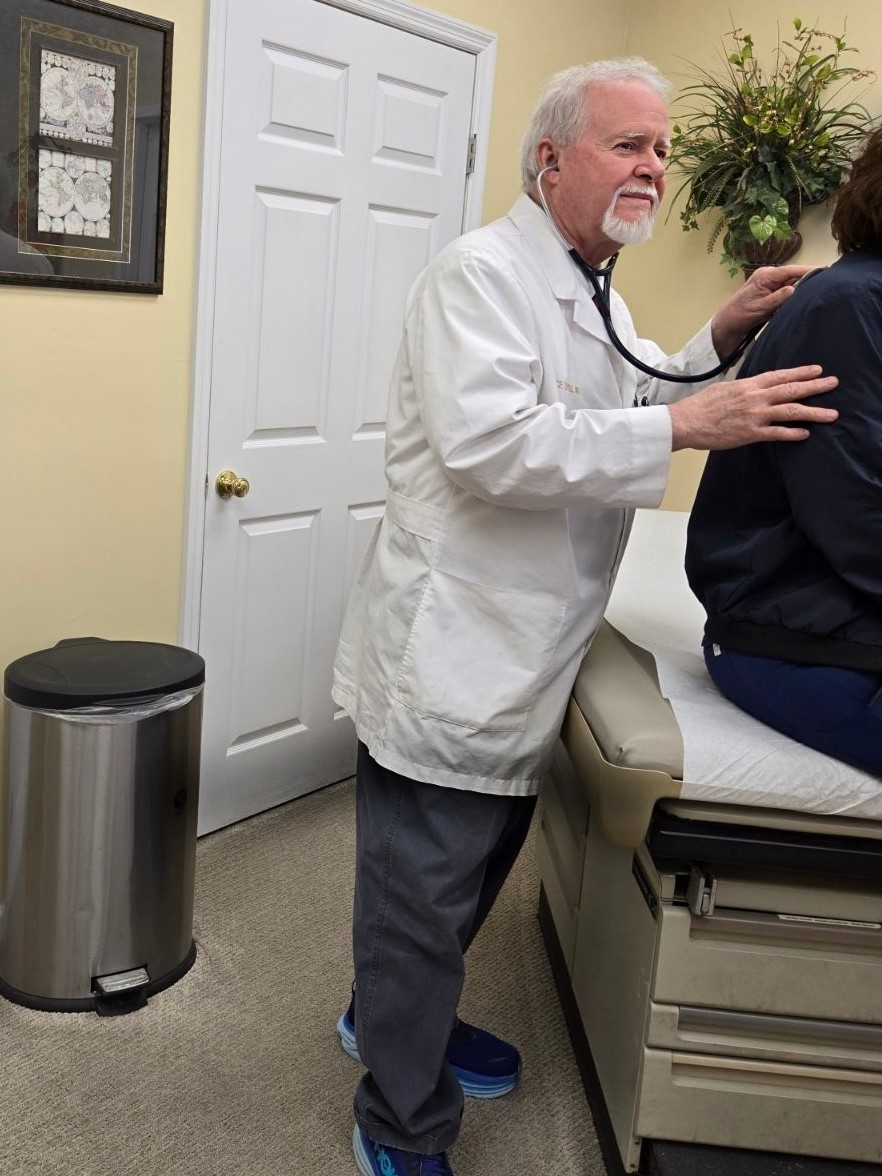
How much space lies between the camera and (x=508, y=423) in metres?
1.52

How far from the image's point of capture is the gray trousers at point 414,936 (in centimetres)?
170

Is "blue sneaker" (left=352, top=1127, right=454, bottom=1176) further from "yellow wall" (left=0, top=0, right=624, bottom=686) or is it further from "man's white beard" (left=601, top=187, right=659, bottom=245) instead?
"man's white beard" (left=601, top=187, right=659, bottom=245)

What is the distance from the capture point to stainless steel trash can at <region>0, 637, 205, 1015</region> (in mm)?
2166

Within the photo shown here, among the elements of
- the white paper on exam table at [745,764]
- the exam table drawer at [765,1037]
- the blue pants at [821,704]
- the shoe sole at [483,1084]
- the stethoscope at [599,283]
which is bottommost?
the shoe sole at [483,1084]

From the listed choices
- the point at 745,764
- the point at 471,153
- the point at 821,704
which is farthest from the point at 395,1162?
the point at 471,153

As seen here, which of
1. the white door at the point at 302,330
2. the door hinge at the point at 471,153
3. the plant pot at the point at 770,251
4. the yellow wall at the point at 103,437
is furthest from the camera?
the plant pot at the point at 770,251

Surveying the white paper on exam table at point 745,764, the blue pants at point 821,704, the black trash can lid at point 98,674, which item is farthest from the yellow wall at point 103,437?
the blue pants at point 821,704

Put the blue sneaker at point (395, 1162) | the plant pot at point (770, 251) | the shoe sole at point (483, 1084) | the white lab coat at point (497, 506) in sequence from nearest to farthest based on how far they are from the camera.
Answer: the white lab coat at point (497, 506) → the blue sneaker at point (395, 1162) → the shoe sole at point (483, 1084) → the plant pot at point (770, 251)

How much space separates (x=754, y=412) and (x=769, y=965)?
766 mm

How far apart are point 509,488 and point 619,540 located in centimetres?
31

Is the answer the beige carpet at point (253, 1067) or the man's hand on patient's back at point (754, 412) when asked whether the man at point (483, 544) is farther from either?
the beige carpet at point (253, 1067)

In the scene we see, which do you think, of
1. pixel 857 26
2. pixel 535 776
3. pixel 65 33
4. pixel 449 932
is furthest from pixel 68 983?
pixel 857 26

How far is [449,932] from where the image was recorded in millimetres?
1710

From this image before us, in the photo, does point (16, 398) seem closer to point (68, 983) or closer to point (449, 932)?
point (68, 983)
